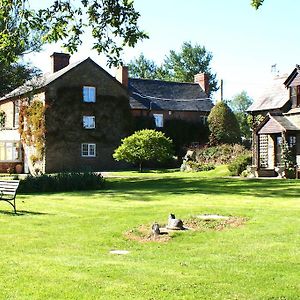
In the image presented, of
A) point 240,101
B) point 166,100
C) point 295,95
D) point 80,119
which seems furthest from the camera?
point 240,101

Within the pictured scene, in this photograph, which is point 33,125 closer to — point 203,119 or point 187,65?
point 203,119

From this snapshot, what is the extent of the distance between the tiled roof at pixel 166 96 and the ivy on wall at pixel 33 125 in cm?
957

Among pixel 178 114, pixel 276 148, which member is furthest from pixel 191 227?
pixel 178 114

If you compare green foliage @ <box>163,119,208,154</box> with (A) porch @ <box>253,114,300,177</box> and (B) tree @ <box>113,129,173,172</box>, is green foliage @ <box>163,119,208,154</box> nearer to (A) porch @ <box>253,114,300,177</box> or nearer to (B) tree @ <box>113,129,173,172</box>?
(B) tree @ <box>113,129,173,172</box>

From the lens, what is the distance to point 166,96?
5569 centimetres

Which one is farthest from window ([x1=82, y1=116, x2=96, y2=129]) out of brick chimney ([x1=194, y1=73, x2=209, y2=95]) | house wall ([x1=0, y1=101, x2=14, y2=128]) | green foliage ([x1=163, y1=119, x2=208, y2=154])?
brick chimney ([x1=194, y1=73, x2=209, y2=95])

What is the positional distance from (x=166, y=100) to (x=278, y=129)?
21324 millimetres

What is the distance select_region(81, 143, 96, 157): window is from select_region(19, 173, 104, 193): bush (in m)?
21.0

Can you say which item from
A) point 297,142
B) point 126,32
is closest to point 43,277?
point 126,32

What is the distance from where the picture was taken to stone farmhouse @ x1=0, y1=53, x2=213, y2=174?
1821 inches

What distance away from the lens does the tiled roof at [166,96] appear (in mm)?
53188

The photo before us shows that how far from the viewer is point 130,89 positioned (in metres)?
54.1

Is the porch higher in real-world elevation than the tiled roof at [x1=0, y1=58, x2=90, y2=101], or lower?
lower

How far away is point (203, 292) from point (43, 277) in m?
2.47
